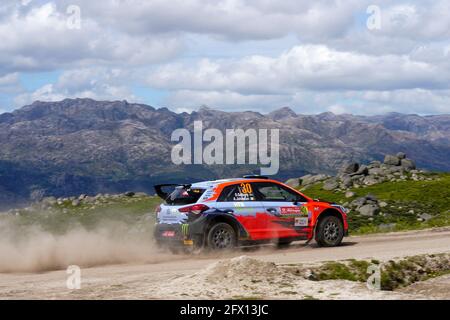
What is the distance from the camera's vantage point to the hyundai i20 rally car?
17938mm

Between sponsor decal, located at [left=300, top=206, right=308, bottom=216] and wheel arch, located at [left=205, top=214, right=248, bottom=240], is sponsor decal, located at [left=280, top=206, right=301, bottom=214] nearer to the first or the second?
sponsor decal, located at [left=300, top=206, right=308, bottom=216]

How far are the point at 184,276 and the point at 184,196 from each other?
552 cm

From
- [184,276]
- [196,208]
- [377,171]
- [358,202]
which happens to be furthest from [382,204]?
[184,276]

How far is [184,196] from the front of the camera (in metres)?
18.6

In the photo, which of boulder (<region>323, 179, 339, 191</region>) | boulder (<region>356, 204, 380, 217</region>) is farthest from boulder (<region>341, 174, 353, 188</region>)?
boulder (<region>356, 204, 380, 217</region>)

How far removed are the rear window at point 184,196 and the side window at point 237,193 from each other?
62cm

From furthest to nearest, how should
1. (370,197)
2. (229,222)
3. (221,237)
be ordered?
1. (370,197)
2. (229,222)
3. (221,237)

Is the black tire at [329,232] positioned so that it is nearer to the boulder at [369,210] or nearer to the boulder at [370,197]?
the boulder at [369,210]

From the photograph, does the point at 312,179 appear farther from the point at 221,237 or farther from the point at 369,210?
the point at 221,237

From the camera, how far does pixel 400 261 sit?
52.5ft

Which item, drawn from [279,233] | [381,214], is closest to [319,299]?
[279,233]

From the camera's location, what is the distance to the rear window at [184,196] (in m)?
18.4

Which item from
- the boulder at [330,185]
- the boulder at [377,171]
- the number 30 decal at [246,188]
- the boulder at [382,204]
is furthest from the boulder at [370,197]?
the number 30 decal at [246,188]

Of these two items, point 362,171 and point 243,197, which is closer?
point 243,197
